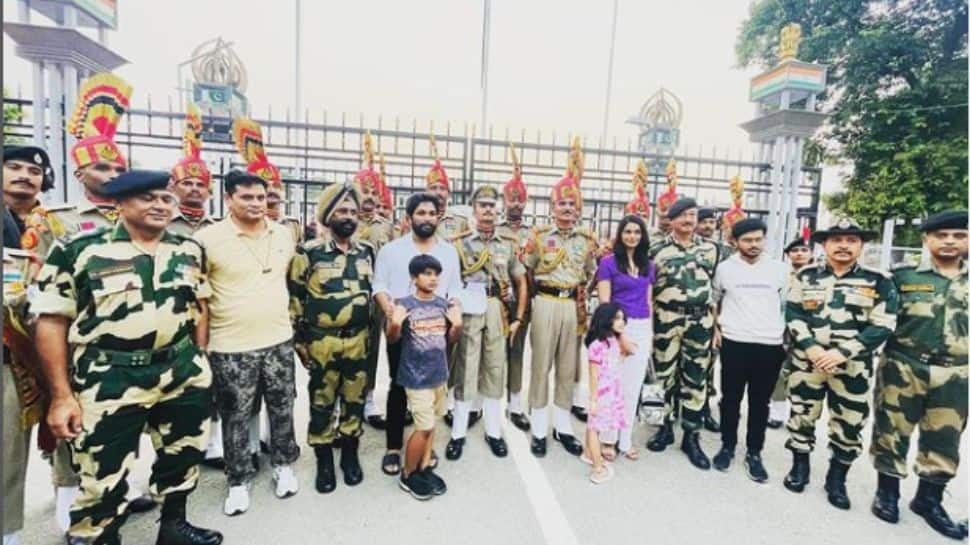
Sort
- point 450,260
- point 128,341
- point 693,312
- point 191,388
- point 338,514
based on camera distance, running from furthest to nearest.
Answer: point 693,312 → point 450,260 → point 338,514 → point 191,388 → point 128,341

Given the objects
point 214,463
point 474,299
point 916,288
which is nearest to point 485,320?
point 474,299

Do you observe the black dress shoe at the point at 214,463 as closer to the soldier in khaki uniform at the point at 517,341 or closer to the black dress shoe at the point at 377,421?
the black dress shoe at the point at 377,421

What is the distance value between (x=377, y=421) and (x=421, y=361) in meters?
1.31

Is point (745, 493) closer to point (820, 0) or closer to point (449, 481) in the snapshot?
point (449, 481)

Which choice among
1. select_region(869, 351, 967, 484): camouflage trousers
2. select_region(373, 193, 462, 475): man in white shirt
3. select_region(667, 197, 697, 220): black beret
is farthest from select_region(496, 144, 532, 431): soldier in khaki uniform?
select_region(869, 351, 967, 484): camouflage trousers

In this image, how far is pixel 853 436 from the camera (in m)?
3.11

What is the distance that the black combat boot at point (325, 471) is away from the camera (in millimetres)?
3047

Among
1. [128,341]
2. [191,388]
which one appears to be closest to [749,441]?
[191,388]

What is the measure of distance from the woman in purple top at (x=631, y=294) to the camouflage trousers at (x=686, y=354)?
140mm

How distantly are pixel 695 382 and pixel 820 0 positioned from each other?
16.0 m

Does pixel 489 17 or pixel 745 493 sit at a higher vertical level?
pixel 489 17

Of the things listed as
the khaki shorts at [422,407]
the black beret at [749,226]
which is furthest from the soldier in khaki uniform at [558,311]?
the black beret at [749,226]

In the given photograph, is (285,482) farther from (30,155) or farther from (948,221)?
(948,221)

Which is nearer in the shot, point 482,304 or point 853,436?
→ point 853,436
